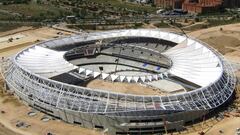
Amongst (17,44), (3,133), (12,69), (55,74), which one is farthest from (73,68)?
(17,44)

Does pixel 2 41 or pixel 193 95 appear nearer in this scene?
pixel 193 95

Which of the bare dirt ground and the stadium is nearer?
the stadium

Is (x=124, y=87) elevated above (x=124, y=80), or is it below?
below

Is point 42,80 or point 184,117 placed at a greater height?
point 42,80

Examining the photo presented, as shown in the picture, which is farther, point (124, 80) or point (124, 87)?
point (124, 80)

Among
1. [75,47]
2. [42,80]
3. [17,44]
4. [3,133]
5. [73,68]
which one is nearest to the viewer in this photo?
[3,133]

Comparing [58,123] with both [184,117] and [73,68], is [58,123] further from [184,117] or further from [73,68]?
[184,117]

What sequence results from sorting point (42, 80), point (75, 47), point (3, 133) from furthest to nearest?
point (75, 47) → point (42, 80) → point (3, 133)

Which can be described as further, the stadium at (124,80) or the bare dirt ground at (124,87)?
the bare dirt ground at (124,87)
